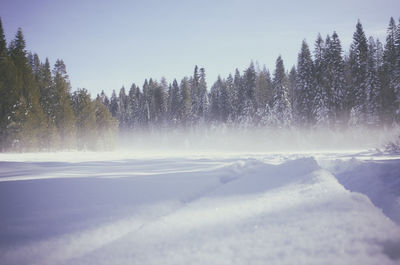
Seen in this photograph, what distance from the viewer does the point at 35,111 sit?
17984 mm

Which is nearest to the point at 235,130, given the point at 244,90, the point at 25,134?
the point at 244,90

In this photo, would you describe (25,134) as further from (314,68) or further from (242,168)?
(314,68)

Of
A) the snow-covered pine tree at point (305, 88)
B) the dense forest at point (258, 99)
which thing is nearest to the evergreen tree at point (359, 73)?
the dense forest at point (258, 99)

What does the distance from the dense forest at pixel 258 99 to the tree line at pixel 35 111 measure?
0.06 meters

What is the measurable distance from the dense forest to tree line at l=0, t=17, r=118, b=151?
60 millimetres

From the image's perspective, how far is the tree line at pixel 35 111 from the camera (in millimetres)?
16312

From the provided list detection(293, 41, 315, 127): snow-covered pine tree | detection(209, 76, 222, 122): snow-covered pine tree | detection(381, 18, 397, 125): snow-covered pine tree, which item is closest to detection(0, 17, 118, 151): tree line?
detection(209, 76, 222, 122): snow-covered pine tree

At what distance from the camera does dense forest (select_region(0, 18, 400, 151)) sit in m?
17.2

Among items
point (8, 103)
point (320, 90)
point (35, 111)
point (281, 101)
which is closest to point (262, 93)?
point (281, 101)

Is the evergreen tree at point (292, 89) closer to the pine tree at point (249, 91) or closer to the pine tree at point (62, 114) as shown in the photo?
the pine tree at point (249, 91)

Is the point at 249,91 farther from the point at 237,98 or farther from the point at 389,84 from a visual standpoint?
the point at 389,84

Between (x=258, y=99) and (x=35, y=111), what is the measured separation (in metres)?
29.0

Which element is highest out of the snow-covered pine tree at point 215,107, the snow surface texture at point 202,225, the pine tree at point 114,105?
the pine tree at point 114,105

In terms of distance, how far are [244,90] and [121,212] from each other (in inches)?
1398
